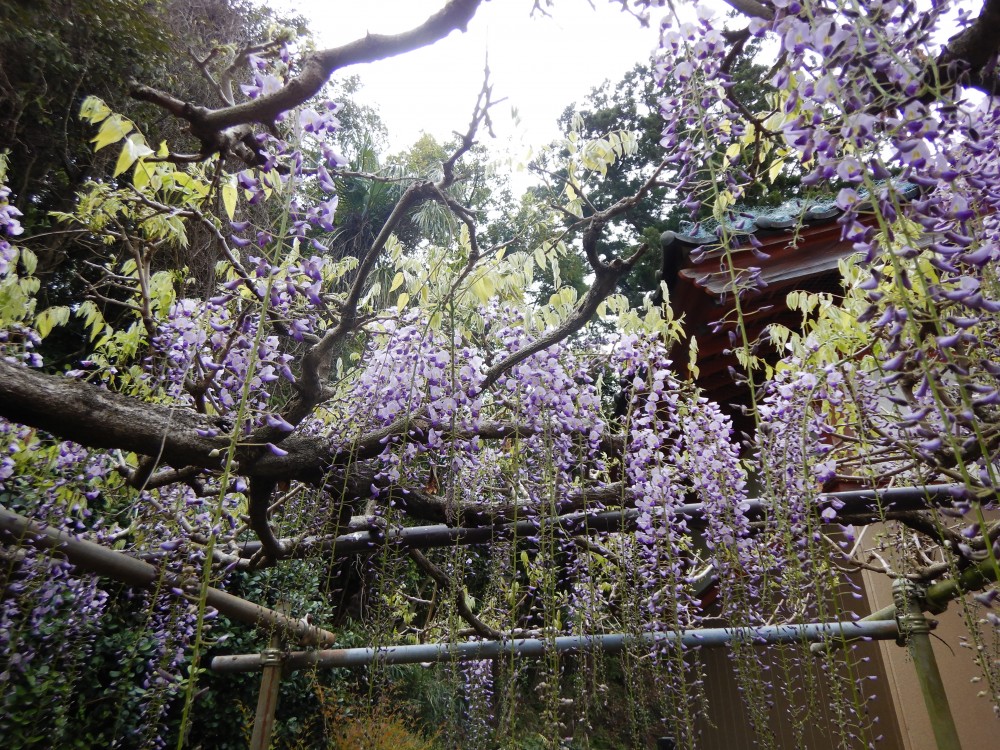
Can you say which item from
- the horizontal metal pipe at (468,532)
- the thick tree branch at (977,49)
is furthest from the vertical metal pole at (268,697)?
the thick tree branch at (977,49)

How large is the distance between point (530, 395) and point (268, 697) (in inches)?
60.5

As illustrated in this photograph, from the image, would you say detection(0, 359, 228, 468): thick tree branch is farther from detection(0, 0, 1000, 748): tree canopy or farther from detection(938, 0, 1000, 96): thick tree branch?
detection(938, 0, 1000, 96): thick tree branch

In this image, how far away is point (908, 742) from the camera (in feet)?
9.43

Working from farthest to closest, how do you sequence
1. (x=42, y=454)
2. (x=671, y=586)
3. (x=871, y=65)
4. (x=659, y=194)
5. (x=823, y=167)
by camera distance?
1. (x=659, y=194)
2. (x=42, y=454)
3. (x=671, y=586)
4. (x=823, y=167)
5. (x=871, y=65)

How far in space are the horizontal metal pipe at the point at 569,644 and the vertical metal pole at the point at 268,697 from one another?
0.05 m

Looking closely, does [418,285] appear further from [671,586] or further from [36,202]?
[36,202]

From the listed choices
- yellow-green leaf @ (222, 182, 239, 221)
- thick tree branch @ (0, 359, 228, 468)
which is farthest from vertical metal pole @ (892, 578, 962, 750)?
yellow-green leaf @ (222, 182, 239, 221)

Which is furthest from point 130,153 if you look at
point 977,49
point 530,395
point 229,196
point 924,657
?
point 924,657

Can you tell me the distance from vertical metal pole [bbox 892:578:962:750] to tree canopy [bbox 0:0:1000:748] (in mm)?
115

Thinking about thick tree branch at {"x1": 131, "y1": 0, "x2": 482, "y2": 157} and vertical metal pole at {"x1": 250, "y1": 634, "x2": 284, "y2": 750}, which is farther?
vertical metal pole at {"x1": 250, "y1": 634, "x2": 284, "y2": 750}

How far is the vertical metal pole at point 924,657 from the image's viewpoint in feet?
5.69

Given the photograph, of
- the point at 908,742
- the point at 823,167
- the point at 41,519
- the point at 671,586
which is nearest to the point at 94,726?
the point at 41,519

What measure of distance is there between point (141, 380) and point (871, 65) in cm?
301

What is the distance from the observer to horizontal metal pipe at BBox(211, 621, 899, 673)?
193cm
